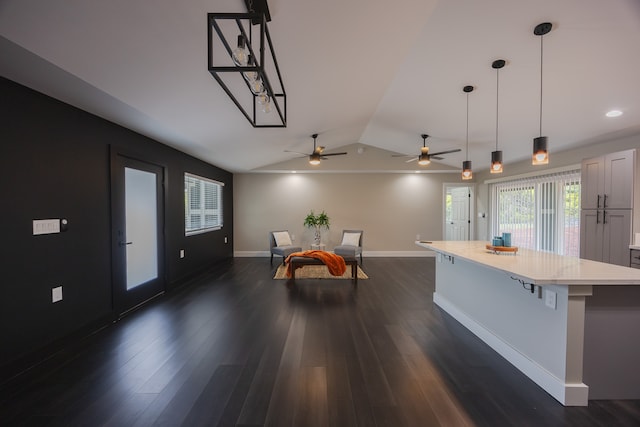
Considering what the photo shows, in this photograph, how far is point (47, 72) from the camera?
6.63 feet

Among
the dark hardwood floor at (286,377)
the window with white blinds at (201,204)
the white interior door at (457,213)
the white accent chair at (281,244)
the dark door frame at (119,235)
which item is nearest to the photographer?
the dark hardwood floor at (286,377)

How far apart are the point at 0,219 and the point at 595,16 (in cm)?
488

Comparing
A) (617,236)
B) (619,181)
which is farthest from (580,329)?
(619,181)

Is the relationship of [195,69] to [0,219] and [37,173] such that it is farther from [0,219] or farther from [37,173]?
[0,219]

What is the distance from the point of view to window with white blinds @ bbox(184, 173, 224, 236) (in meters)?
5.23

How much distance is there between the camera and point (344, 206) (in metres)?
7.68

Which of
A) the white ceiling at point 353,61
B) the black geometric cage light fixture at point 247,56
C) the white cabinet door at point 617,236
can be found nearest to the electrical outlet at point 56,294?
the white ceiling at point 353,61

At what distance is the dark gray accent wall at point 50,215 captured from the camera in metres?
2.15

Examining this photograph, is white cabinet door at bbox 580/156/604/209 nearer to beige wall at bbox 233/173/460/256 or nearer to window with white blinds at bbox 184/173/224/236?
beige wall at bbox 233/173/460/256

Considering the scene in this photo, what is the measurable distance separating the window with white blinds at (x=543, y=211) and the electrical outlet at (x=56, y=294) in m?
7.21

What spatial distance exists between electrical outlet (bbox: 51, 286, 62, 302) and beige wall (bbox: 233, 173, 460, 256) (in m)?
5.10

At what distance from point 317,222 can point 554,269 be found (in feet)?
18.4

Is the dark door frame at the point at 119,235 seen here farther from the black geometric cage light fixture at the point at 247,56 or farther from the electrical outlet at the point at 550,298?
the electrical outlet at the point at 550,298

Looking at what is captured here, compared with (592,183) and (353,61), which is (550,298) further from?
(592,183)
